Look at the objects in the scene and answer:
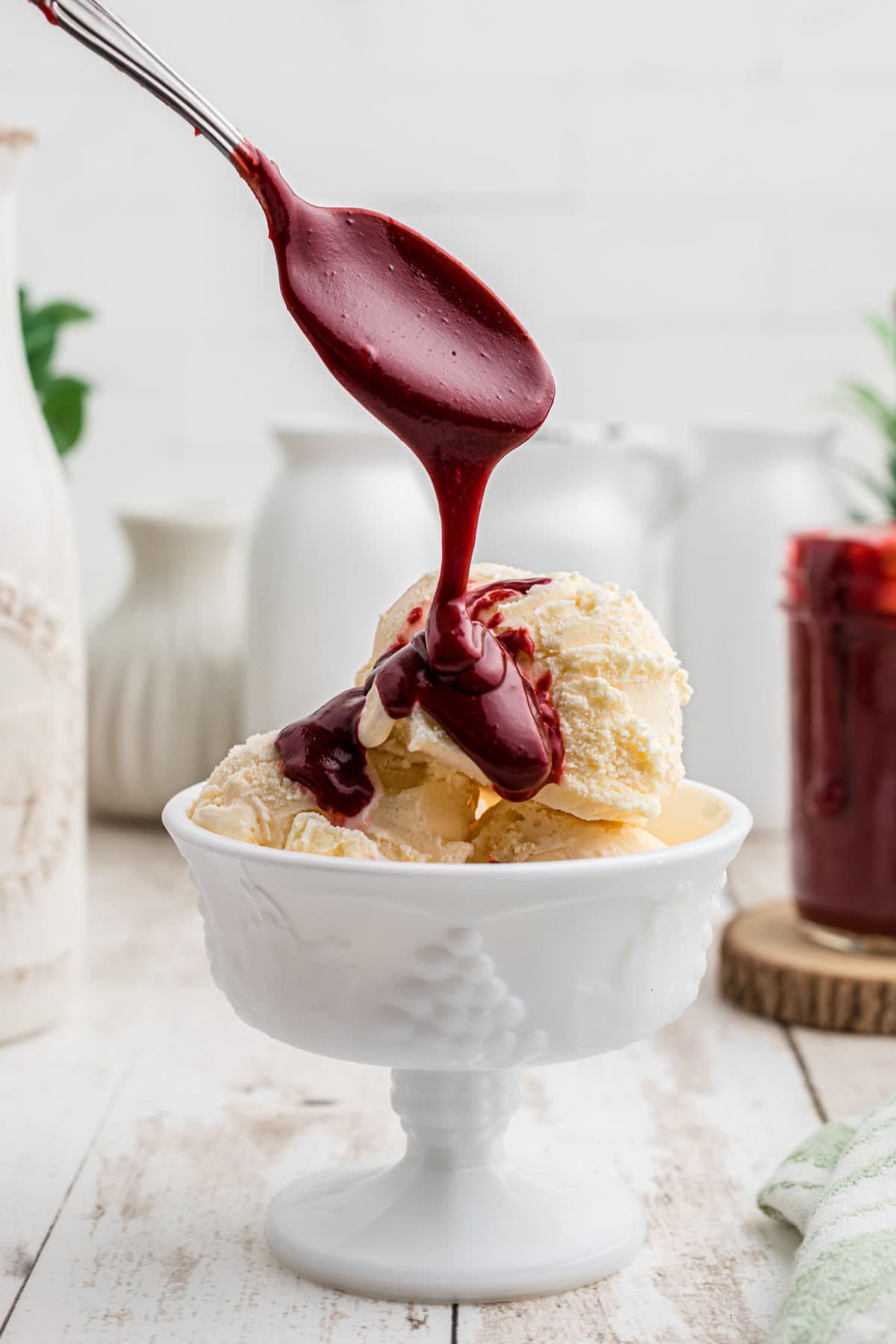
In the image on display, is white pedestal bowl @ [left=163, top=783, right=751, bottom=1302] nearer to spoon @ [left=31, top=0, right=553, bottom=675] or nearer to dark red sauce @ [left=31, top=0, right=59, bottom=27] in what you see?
spoon @ [left=31, top=0, right=553, bottom=675]

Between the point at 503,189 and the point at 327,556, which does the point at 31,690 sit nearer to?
the point at 327,556

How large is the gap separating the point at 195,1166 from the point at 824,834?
1.70 ft

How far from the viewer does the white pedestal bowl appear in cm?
67

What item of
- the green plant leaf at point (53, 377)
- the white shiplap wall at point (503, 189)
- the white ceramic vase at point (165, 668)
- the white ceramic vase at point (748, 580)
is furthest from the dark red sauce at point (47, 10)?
the white shiplap wall at point (503, 189)

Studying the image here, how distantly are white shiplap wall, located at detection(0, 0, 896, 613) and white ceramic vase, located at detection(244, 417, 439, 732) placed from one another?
18.4 inches

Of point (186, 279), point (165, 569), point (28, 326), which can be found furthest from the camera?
point (186, 279)

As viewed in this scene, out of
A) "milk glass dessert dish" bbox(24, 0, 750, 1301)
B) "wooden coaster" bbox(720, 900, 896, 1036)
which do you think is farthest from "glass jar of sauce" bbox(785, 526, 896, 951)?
"milk glass dessert dish" bbox(24, 0, 750, 1301)

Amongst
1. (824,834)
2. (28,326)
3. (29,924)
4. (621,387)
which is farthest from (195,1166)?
(621,387)

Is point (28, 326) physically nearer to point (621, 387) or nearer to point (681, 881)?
point (621, 387)

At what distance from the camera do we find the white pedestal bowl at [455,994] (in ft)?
2.20

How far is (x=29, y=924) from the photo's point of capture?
42.5 inches

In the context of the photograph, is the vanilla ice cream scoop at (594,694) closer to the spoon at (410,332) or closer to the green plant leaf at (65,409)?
the spoon at (410,332)

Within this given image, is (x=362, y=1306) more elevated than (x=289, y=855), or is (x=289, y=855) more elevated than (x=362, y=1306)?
(x=289, y=855)

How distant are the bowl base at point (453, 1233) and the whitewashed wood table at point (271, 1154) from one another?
0.01 m
